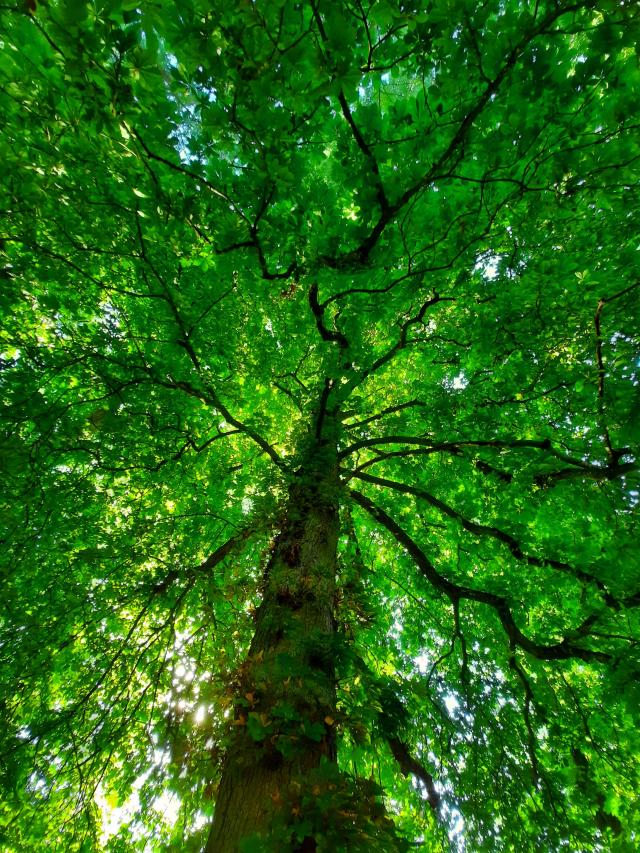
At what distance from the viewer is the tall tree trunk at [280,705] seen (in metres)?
1.70

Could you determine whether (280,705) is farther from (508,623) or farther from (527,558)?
(527,558)

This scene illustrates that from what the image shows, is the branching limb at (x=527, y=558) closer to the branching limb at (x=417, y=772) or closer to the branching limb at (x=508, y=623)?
the branching limb at (x=508, y=623)

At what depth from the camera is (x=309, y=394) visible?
5.21 meters

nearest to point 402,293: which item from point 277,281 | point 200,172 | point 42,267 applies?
point 277,281

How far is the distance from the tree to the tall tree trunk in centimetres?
2

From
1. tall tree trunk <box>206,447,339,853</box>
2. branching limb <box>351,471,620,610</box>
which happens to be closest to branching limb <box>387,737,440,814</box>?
tall tree trunk <box>206,447,339,853</box>

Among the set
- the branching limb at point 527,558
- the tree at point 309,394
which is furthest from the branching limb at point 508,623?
the branching limb at point 527,558

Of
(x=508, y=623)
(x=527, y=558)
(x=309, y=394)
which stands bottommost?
(x=508, y=623)

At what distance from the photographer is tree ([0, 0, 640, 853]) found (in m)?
1.75

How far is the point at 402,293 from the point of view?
345cm

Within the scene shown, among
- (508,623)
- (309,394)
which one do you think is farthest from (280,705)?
(309,394)

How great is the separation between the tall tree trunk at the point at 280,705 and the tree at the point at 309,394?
0.02 m

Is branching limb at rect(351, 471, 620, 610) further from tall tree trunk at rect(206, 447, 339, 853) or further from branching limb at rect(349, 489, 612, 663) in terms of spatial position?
tall tree trunk at rect(206, 447, 339, 853)

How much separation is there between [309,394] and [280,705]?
150 inches
